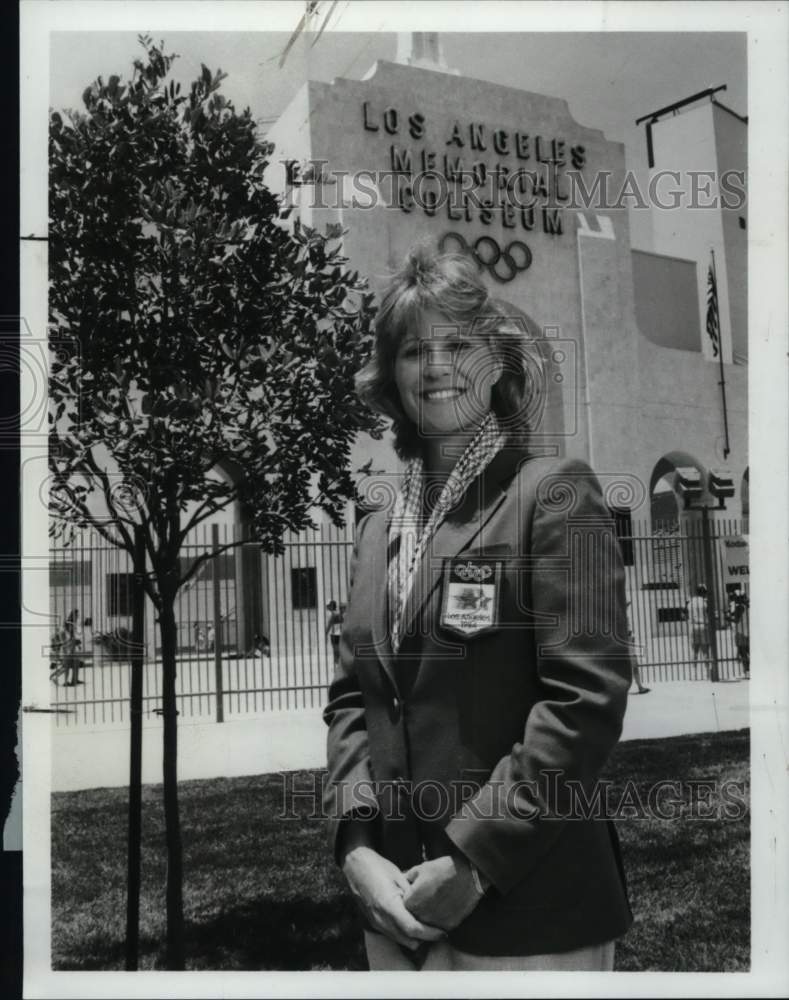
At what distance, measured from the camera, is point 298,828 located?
10.3ft

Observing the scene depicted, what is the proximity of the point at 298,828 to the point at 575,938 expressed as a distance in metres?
0.90

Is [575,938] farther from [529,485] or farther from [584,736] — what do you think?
[529,485]

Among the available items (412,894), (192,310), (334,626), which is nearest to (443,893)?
(412,894)

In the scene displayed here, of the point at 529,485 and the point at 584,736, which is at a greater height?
the point at 529,485

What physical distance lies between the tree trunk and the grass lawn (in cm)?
3

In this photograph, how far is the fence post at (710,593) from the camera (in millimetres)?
3129

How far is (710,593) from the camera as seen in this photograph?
3.15 m

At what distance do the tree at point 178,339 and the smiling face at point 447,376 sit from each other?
Answer: 0.84 feet

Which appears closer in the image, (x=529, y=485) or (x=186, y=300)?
(x=529, y=485)

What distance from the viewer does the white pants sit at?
276cm

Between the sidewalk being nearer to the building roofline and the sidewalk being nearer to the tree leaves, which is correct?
the tree leaves

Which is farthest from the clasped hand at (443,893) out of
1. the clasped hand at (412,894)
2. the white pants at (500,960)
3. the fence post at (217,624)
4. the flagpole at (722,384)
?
the flagpole at (722,384)

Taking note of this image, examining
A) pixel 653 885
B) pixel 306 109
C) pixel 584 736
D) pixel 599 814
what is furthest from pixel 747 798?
pixel 306 109

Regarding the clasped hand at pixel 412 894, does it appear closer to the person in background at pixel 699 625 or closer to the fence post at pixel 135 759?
the fence post at pixel 135 759
